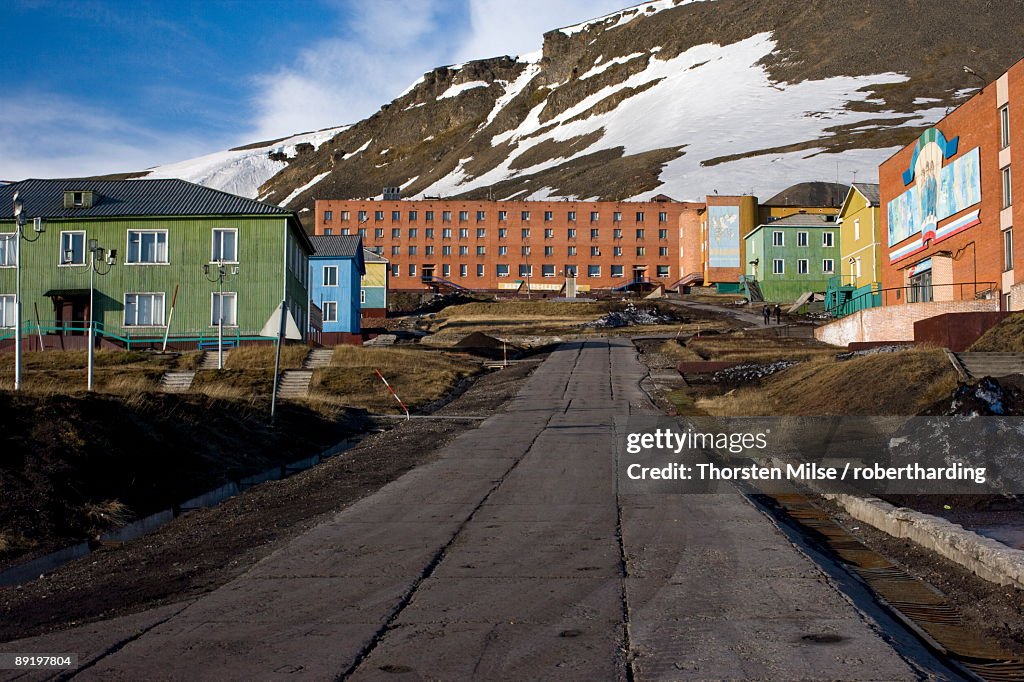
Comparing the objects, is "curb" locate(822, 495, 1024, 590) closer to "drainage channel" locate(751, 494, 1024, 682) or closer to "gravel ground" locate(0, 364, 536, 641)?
"drainage channel" locate(751, 494, 1024, 682)

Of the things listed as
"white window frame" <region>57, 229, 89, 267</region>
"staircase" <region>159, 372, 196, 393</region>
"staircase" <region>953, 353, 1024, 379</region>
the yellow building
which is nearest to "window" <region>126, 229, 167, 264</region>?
"white window frame" <region>57, 229, 89, 267</region>

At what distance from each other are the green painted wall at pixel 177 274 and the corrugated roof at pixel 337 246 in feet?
65.3

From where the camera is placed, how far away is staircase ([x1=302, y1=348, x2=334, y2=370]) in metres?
42.7

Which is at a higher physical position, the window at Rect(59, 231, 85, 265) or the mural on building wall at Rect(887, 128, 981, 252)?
the mural on building wall at Rect(887, 128, 981, 252)

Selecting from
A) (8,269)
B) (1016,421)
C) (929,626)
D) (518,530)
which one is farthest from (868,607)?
(8,269)

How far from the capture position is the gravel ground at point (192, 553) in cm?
860

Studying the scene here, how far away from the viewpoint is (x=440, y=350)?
2058 inches

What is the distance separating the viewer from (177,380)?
119ft

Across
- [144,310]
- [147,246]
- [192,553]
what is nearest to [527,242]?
[147,246]

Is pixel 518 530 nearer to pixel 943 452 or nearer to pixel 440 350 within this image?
pixel 943 452

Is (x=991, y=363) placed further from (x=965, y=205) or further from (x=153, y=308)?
(x=153, y=308)

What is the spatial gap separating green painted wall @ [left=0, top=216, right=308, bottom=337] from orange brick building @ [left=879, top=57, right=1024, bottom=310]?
102ft

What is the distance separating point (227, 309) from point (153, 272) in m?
4.10

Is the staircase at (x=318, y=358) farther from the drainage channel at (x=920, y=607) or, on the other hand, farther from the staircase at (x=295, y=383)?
the drainage channel at (x=920, y=607)
